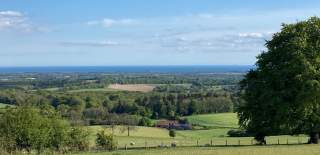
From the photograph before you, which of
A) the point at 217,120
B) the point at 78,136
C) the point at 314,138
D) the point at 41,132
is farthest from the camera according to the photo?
the point at 217,120

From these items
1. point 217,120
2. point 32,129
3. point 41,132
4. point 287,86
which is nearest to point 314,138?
A: point 287,86

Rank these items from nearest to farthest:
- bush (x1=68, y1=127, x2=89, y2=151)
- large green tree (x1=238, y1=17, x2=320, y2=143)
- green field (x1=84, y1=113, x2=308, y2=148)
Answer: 1. large green tree (x1=238, y1=17, x2=320, y2=143)
2. bush (x1=68, y1=127, x2=89, y2=151)
3. green field (x1=84, y1=113, x2=308, y2=148)

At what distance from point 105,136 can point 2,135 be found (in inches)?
A: 439

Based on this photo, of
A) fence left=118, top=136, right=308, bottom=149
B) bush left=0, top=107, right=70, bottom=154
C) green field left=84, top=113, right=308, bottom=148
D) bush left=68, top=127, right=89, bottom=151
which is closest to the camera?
fence left=118, top=136, right=308, bottom=149

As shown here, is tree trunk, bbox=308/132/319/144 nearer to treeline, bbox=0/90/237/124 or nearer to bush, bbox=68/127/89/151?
bush, bbox=68/127/89/151

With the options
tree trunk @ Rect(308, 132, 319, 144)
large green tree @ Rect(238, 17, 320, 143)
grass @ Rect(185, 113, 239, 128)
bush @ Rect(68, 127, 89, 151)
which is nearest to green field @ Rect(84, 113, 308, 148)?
grass @ Rect(185, 113, 239, 128)

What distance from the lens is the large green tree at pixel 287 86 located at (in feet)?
146

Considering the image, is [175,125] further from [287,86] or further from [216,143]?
[287,86]

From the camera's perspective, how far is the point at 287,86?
46031 millimetres

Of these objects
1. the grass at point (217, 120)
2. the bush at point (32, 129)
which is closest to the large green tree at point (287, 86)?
the bush at point (32, 129)

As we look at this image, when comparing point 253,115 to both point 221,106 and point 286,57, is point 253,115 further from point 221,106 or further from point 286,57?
point 221,106

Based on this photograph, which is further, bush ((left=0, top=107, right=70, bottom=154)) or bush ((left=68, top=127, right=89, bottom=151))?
bush ((left=68, top=127, right=89, bottom=151))

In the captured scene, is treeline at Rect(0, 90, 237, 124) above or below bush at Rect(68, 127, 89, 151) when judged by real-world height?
below

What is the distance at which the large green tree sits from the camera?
44406 mm
